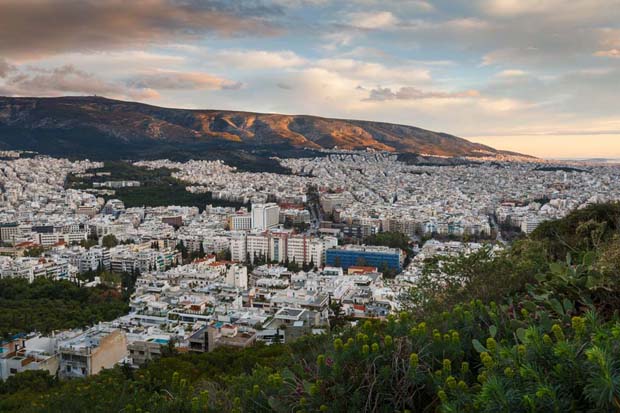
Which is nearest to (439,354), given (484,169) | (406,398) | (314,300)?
(406,398)

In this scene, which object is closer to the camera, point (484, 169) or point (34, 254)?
point (34, 254)

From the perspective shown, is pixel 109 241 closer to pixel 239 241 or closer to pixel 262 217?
pixel 239 241

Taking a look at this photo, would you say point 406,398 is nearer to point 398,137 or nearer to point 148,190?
point 148,190

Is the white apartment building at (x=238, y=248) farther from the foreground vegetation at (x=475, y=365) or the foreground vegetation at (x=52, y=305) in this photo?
the foreground vegetation at (x=475, y=365)

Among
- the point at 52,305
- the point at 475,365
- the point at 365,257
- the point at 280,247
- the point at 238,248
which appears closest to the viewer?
the point at 475,365

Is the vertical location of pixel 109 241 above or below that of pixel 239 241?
below

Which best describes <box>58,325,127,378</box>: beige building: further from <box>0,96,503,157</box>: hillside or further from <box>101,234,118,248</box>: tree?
<box>0,96,503,157</box>: hillside

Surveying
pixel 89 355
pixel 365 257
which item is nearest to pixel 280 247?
pixel 365 257

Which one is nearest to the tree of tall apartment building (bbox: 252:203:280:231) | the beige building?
tall apartment building (bbox: 252:203:280:231)
